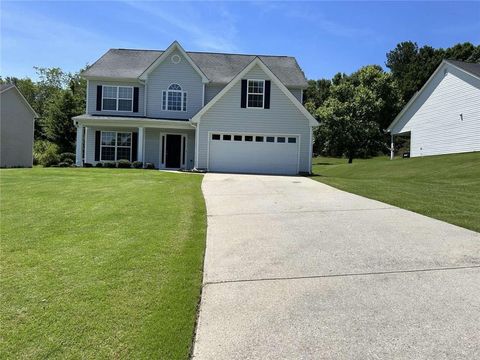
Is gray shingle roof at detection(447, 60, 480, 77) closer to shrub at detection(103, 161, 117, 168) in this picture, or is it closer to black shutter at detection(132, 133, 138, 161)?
black shutter at detection(132, 133, 138, 161)

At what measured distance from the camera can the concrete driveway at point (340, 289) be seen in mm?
3371

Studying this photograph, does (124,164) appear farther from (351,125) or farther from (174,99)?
(351,125)

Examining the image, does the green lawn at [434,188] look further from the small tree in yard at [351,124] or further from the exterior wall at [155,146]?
the small tree in yard at [351,124]

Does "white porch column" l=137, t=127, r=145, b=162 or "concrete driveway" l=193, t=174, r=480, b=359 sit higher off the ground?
"white porch column" l=137, t=127, r=145, b=162

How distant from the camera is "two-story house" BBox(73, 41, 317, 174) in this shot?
22484mm

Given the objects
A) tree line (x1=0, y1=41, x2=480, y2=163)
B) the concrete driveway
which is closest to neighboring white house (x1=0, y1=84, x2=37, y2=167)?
tree line (x1=0, y1=41, x2=480, y2=163)

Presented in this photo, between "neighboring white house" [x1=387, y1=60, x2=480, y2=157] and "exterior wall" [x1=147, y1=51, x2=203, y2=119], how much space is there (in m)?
16.1

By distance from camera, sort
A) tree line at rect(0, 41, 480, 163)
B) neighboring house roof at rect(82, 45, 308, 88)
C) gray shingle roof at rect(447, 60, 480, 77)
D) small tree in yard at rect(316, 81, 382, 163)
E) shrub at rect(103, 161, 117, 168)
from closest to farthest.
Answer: shrub at rect(103, 161, 117, 168) < gray shingle roof at rect(447, 60, 480, 77) < neighboring house roof at rect(82, 45, 308, 88) < tree line at rect(0, 41, 480, 163) < small tree in yard at rect(316, 81, 382, 163)

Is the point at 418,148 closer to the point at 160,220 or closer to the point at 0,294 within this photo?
the point at 160,220

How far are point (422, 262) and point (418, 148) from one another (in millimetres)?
27692

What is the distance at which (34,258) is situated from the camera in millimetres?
5391

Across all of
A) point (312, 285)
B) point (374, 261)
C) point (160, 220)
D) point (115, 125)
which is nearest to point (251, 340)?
point (312, 285)

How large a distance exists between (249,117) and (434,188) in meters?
11.2

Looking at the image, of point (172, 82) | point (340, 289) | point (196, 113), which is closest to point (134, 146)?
point (196, 113)
